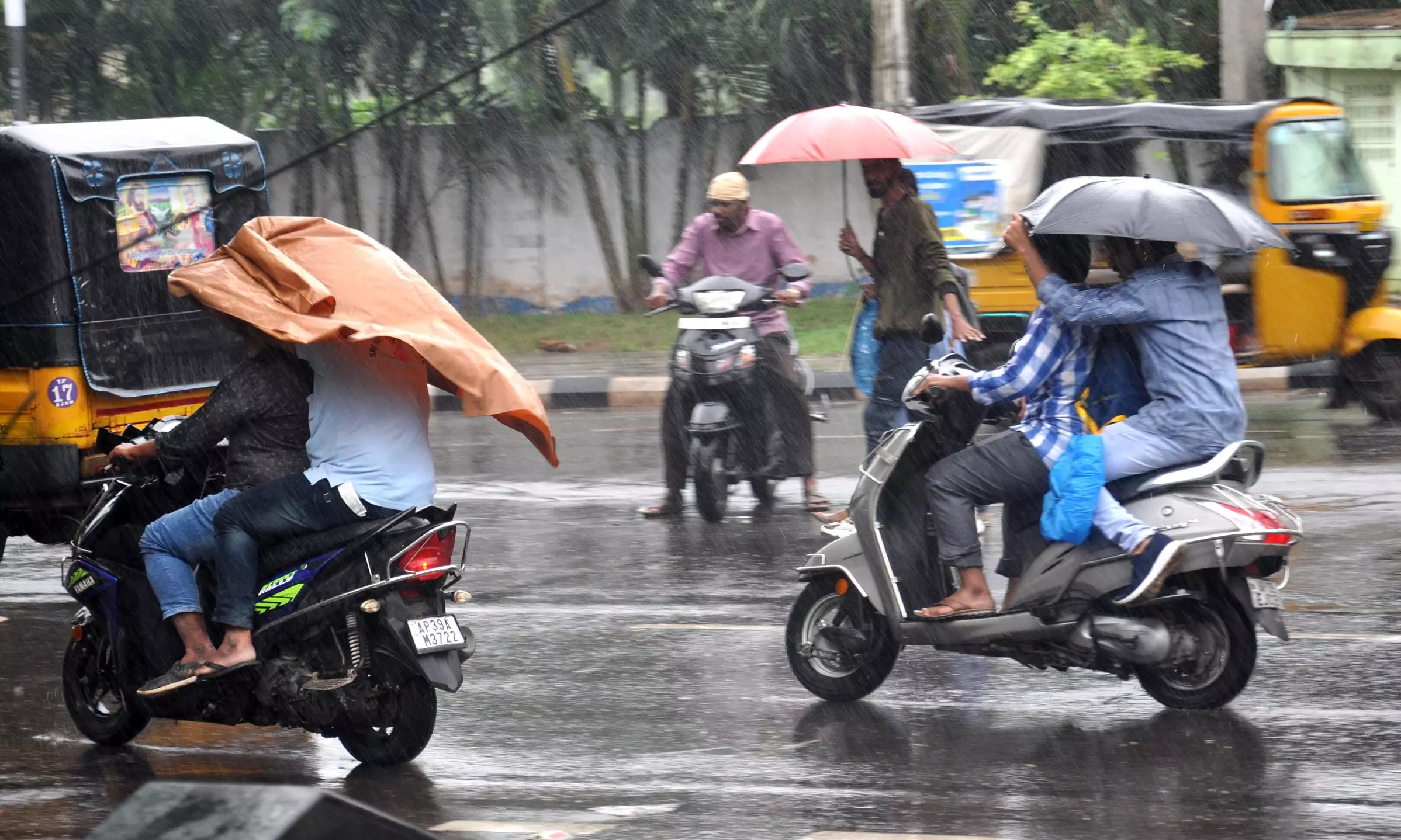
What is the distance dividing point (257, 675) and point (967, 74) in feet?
A: 53.6

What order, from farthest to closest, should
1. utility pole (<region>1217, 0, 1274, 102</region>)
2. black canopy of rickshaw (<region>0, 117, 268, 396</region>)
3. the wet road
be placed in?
utility pole (<region>1217, 0, 1274, 102</region>), black canopy of rickshaw (<region>0, 117, 268, 396</region>), the wet road

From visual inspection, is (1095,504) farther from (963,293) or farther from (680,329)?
(680,329)

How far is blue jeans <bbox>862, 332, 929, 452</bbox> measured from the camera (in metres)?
8.84

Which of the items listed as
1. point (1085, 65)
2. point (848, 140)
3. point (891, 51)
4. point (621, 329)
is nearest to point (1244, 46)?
point (1085, 65)

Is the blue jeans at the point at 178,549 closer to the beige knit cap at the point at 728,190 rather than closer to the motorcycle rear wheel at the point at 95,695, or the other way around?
the motorcycle rear wheel at the point at 95,695

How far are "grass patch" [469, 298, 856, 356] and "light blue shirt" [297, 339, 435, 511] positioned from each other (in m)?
12.8

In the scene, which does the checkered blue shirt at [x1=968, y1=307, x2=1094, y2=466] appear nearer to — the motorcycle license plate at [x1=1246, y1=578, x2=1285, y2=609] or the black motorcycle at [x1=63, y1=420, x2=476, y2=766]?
the motorcycle license plate at [x1=1246, y1=578, x2=1285, y2=609]

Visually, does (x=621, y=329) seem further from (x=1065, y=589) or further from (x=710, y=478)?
(x=1065, y=589)

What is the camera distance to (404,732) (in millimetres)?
5457

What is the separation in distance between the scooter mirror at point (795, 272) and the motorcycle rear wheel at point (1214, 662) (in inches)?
175

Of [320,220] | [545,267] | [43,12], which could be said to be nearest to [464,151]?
[545,267]

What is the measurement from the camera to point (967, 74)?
2059cm

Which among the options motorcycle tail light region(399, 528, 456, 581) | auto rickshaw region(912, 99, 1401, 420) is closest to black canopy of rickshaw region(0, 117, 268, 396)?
motorcycle tail light region(399, 528, 456, 581)

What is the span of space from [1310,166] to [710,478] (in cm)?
591
